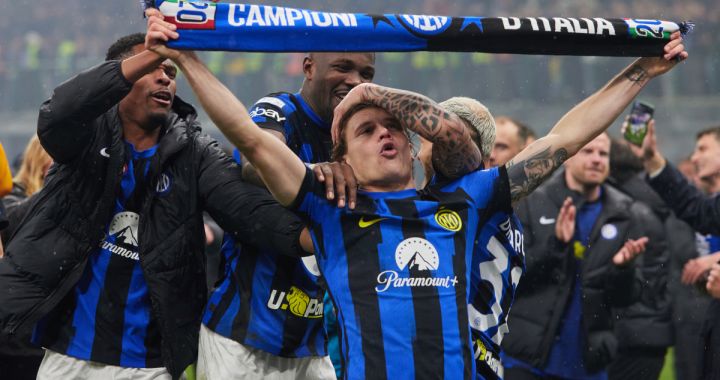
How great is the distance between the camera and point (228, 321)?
4500 millimetres

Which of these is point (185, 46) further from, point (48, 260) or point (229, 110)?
point (48, 260)

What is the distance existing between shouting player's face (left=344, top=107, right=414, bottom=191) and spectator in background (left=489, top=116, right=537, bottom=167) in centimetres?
369

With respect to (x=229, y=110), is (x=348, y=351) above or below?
below

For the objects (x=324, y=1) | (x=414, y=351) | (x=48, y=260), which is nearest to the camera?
(x=414, y=351)

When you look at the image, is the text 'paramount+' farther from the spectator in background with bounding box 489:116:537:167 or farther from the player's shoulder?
the spectator in background with bounding box 489:116:537:167

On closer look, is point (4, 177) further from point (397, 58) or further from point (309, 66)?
point (397, 58)

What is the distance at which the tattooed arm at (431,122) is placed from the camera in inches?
149

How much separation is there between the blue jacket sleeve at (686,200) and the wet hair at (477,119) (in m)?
3.47

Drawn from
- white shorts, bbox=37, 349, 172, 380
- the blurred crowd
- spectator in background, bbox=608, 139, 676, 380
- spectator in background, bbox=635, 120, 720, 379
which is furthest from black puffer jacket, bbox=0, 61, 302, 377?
the blurred crowd

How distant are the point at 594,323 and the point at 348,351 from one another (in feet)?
12.2

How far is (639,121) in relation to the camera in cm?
724

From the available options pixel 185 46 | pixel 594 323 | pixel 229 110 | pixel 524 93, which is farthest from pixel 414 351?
pixel 524 93

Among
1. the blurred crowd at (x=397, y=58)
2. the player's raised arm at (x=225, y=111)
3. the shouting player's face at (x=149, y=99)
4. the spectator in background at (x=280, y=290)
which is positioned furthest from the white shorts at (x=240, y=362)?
the blurred crowd at (x=397, y=58)

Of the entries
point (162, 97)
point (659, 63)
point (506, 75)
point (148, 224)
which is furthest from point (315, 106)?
point (506, 75)
